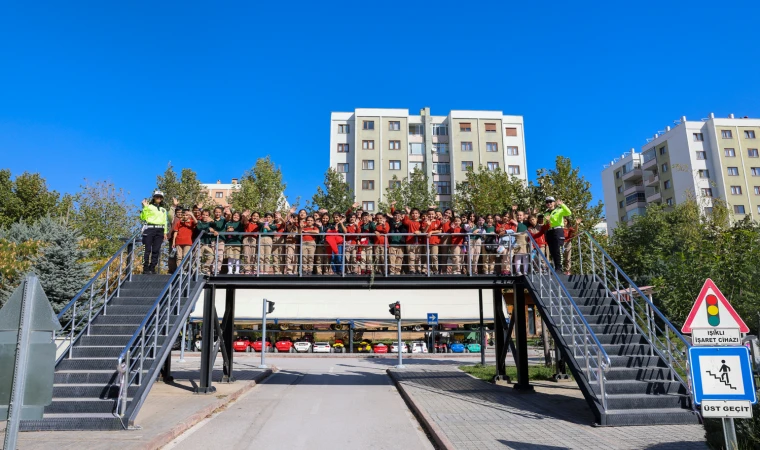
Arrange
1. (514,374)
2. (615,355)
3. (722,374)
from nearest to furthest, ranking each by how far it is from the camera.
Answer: (722,374) < (615,355) < (514,374)

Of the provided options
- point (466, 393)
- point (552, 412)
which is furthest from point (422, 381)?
point (552, 412)

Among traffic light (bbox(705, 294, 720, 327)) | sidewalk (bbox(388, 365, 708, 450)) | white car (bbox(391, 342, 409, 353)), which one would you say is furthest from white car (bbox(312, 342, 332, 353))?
traffic light (bbox(705, 294, 720, 327))

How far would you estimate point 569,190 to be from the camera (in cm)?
2666

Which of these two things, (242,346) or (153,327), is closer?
(153,327)

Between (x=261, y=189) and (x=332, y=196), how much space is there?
6.12 meters

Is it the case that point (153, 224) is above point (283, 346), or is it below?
above

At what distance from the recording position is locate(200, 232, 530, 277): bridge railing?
13.0 meters

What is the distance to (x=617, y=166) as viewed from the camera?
73875 mm

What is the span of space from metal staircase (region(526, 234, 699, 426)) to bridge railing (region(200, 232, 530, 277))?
64.6 inches

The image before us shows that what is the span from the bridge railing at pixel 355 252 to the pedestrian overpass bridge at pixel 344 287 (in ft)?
1.48

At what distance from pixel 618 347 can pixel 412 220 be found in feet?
19.8

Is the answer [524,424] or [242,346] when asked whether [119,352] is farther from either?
[242,346]

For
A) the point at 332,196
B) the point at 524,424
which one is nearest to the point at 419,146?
the point at 332,196

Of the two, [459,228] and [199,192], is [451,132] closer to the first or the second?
[199,192]
